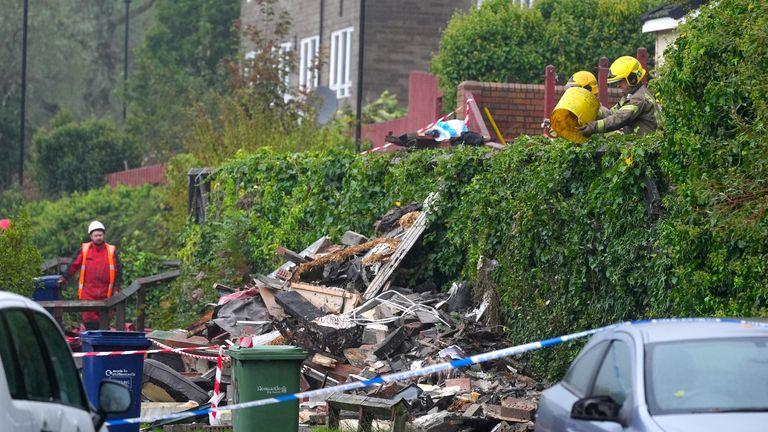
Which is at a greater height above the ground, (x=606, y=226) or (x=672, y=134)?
(x=672, y=134)

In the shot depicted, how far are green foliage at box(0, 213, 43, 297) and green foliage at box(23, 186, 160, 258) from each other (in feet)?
55.3

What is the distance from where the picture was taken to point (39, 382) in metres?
6.35

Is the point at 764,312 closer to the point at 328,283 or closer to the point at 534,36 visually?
the point at 328,283

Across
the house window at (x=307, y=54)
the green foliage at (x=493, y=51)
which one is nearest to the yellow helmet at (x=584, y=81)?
the green foliage at (x=493, y=51)

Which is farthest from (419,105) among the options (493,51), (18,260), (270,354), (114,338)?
(270,354)

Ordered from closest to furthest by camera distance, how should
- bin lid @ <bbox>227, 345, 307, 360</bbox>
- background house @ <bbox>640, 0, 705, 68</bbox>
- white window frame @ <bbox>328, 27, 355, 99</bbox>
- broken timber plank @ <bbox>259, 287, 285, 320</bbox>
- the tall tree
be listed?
bin lid @ <bbox>227, 345, 307, 360</bbox> < broken timber plank @ <bbox>259, 287, 285, 320</bbox> < background house @ <bbox>640, 0, 705, 68</bbox> < white window frame @ <bbox>328, 27, 355, 99</bbox> < the tall tree

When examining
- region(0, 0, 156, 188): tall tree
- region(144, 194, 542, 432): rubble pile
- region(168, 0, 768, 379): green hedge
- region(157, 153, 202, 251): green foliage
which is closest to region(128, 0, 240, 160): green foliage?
region(0, 0, 156, 188): tall tree

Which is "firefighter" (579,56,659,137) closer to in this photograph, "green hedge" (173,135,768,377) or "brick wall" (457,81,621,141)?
"green hedge" (173,135,768,377)

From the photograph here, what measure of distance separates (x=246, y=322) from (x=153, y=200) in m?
19.6

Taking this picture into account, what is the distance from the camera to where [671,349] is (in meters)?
7.07

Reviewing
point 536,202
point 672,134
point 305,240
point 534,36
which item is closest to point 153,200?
point 534,36

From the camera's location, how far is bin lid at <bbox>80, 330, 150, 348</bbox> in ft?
41.0

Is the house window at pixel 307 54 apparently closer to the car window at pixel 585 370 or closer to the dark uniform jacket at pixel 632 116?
the dark uniform jacket at pixel 632 116

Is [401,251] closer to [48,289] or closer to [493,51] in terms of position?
[48,289]
